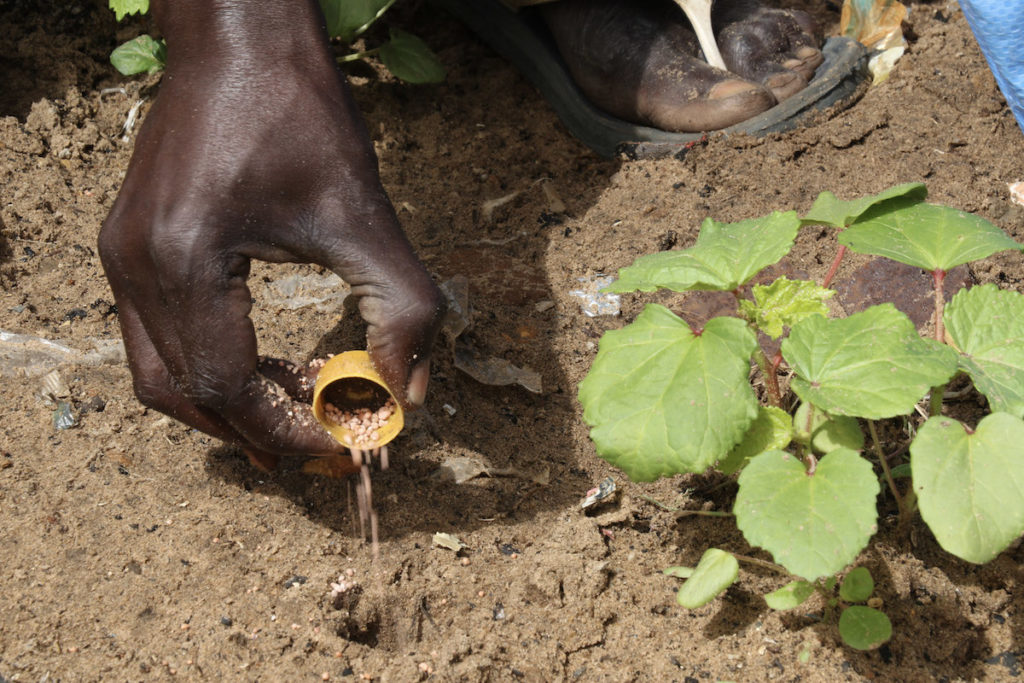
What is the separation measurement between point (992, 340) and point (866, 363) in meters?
0.27

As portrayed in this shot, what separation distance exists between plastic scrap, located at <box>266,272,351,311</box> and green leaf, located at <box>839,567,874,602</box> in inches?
56.1

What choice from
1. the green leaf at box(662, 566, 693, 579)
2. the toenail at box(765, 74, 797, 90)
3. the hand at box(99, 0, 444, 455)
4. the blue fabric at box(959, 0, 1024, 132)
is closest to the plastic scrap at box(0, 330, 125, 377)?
the hand at box(99, 0, 444, 455)

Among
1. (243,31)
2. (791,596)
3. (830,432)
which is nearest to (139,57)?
(243,31)

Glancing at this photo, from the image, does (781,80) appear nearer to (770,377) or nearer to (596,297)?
(596,297)

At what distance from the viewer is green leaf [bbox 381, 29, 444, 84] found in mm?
3027

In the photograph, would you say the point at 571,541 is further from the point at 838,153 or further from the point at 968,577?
the point at 838,153

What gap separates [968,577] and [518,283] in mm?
1299

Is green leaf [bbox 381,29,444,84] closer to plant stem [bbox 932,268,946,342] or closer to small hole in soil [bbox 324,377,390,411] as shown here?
small hole in soil [bbox 324,377,390,411]

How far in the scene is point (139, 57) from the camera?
2.84 metres

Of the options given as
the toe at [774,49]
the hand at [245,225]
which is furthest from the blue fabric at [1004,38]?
the hand at [245,225]

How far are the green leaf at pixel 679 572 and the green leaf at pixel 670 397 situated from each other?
335 mm

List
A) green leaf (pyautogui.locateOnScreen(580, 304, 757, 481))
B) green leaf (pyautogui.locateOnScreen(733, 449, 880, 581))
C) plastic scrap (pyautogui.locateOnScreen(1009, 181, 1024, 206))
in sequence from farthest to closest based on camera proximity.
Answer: plastic scrap (pyautogui.locateOnScreen(1009, 181, 1024, 206))
green leaf (pyautogui.locateOnScreen(580, 304, 757, 481))
green leaf (pyautogui.locateOnScreen(733, 449, 880, 581))

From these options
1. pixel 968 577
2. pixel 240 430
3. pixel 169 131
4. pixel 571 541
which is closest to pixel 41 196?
pixel 169 131

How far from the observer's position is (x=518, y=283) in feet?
8.21
